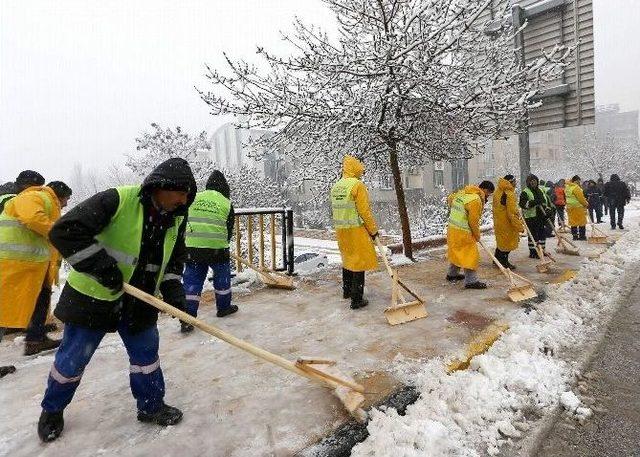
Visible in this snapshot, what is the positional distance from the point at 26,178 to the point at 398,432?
4008 millimetres

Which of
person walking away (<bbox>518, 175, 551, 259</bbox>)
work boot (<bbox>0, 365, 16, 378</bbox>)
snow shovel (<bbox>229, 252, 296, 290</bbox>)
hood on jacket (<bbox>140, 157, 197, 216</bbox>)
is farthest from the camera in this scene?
person walking away (<bbox>518, 175, 551, 259</bbox>)

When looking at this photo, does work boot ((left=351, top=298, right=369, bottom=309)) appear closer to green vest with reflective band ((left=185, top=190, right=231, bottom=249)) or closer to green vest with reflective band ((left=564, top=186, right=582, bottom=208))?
green vest with reflective band ((left=185, top=190, right=231, bottom=249))

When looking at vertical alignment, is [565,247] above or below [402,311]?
below

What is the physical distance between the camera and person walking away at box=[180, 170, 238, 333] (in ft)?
14.3

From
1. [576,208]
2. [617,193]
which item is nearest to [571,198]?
[576,208]

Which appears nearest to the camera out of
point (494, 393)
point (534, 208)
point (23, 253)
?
point (494, 393)

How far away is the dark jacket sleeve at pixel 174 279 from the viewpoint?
2641 millimetres

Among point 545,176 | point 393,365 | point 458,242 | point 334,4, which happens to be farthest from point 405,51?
point 545,176

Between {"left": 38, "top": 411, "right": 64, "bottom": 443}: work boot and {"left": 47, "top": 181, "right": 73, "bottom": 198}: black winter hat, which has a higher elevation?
{"left": 47, "top": 181, "right": 73, "bottom": 198}: black winter hat

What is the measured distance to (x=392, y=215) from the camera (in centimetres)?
2691

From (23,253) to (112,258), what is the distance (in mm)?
1899

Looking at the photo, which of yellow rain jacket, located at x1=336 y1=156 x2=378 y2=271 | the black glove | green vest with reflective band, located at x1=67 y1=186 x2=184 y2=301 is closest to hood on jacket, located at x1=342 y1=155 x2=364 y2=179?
yellow rain jacket, located at x1=336 y1=156 x2=378 y2=271

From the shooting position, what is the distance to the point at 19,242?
3.45 m

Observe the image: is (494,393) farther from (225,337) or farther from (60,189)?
(60,189)
